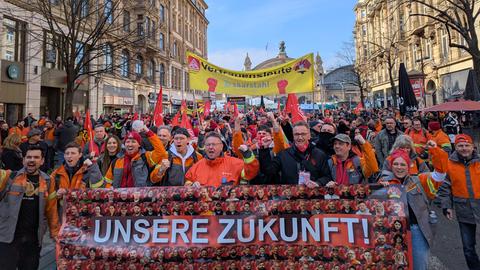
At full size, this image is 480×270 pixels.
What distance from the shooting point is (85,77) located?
23484 millimetres

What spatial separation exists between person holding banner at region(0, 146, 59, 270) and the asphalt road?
16.2 feet

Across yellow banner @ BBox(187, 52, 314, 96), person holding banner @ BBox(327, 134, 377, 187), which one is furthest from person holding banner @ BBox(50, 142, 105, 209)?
yellow banner @ BBox(187, 52, 314, 96)

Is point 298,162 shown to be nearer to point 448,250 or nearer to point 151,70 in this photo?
point 448,250

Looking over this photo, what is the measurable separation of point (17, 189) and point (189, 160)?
1991 millimetres

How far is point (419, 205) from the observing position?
3271mm

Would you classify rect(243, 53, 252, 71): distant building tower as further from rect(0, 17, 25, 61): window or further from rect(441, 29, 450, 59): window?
rect(0, 17, 25, 61): window

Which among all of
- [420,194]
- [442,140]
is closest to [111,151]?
[420,194]

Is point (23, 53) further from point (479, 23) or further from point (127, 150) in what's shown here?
point (479, 23)

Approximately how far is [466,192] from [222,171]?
314 centimetres

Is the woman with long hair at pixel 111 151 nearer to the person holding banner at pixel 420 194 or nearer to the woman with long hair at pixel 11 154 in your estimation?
the woman with long hair at pixel 11 154

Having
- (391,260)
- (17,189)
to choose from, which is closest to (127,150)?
(17,189)

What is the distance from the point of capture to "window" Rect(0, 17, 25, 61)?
63.0ft

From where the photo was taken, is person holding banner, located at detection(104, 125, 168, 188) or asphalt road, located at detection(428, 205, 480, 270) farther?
asphalt road, located at detection(428, 205, 480, 270)

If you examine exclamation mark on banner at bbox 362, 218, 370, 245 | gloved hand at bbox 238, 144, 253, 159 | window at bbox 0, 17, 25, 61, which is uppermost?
window at bbox 0, 17, 25, 61
